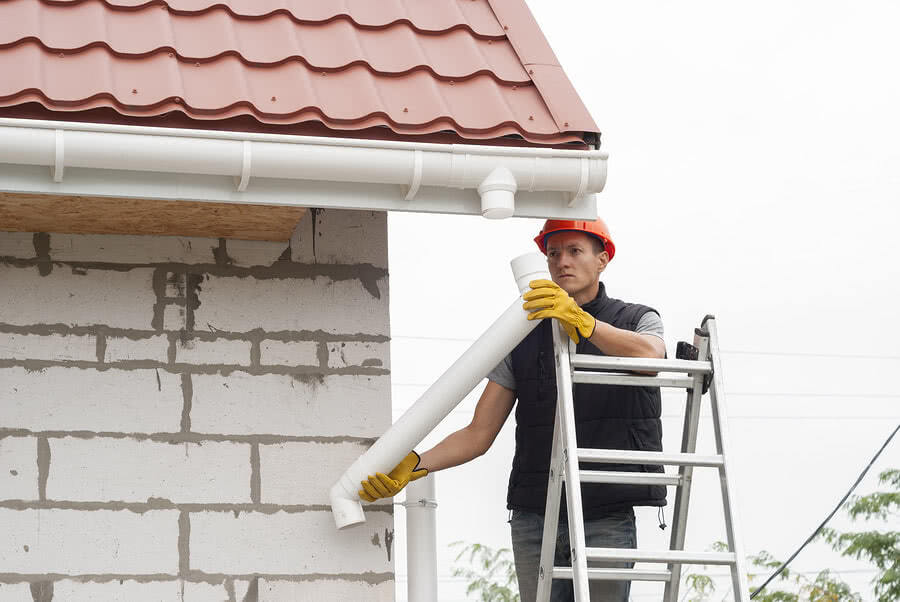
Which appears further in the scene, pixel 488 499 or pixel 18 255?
pixel 488 499

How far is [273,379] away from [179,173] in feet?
2.79

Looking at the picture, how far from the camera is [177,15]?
3543mm

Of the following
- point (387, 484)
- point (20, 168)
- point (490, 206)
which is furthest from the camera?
point (387, 484)

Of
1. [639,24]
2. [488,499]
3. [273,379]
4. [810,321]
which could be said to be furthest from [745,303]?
[273,379]

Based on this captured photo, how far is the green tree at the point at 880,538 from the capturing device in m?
10.8

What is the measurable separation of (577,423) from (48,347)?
175cm

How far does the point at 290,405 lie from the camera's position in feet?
11.9

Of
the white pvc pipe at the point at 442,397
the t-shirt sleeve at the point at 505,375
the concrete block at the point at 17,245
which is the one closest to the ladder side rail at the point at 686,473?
the white pvc pipe at the point at 442,397

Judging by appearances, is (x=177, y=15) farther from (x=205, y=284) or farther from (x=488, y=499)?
(x=488, y=499)

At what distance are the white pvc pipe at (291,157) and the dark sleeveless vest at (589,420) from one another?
917 mm

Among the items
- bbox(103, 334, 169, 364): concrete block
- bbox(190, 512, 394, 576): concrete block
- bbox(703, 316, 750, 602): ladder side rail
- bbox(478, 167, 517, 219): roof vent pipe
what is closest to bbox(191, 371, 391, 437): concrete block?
bbox(103, 334, 169, 364): concrete block

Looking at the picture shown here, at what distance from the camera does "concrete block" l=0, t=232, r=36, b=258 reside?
3.60 metres

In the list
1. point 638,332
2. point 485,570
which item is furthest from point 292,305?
point 485,570

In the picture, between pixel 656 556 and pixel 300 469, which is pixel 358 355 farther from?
pixel 656 556
